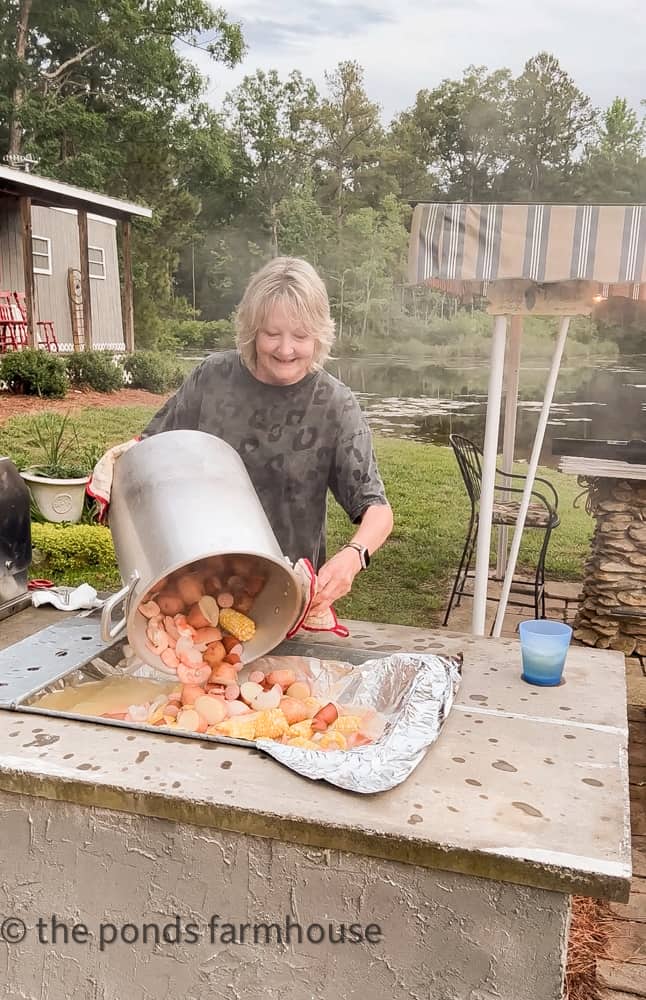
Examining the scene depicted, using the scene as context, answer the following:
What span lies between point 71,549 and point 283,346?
118 inches

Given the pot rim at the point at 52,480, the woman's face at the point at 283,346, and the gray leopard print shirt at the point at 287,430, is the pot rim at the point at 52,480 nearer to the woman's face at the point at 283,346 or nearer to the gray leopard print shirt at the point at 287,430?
the gray leopard print shirt at the point at 287,430

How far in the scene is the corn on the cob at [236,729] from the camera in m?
1.12

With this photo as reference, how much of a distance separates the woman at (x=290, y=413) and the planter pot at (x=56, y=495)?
3.07m

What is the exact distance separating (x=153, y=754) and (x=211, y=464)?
1.35 feet

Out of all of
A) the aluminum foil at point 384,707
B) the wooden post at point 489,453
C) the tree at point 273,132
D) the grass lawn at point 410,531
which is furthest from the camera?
the tree at point 273,132

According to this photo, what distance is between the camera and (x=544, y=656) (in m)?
1.28

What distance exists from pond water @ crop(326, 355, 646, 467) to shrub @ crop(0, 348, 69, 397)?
1.79 m

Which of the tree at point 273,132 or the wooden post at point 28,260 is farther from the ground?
the tree at point 273,132

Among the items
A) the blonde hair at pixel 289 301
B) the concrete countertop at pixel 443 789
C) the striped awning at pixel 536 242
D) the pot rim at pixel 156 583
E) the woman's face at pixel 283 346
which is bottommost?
the concrete countertop at pixel 443 789

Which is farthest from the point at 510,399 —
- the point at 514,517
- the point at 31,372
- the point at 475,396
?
the point at 31,372

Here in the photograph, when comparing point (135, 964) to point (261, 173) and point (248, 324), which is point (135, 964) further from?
point (261, 173)

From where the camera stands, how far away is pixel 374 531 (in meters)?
1.49

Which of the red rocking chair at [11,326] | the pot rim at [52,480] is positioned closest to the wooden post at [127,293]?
the red rocking chair at [11,326]

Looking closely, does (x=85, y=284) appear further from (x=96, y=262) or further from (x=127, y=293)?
(x=127, y=293)
